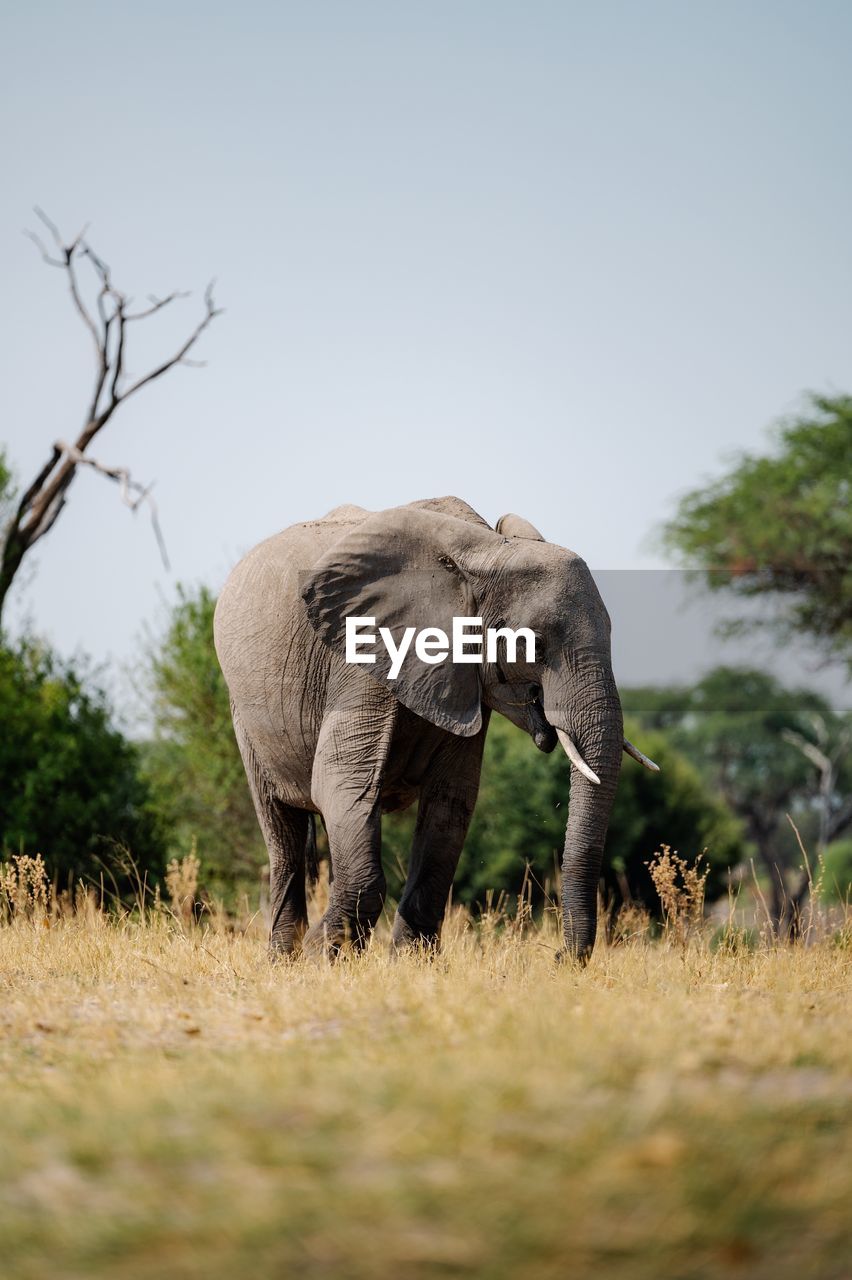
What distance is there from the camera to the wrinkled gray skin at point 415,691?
9.17 m

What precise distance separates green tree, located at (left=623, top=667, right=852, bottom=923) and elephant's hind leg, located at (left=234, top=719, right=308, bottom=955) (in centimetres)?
4327

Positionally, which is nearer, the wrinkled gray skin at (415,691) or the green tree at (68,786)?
the wrinkled gray skin at (415,691)

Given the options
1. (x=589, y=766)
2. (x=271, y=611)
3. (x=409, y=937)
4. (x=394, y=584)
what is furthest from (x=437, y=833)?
(x=271, y=611)

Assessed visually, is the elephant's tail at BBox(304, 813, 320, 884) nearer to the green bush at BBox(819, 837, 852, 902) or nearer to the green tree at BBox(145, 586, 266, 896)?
the green tree at BBox(145, 586, 266, 896)

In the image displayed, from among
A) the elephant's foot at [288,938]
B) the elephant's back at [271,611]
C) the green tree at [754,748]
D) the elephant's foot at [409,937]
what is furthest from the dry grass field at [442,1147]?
the green tree at [754,748]

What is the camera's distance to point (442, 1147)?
15.3 feet

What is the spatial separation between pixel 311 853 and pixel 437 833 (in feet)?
7.31

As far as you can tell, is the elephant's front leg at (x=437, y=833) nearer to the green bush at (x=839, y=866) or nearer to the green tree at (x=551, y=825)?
the green tree at (x=551, y=825)

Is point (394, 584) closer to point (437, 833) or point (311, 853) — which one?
point (437, 833)

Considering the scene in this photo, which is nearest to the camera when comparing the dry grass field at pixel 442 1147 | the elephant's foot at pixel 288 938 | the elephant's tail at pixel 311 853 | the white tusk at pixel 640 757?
the dry grass field at pixel 442 1147

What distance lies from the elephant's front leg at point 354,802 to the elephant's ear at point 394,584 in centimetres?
25

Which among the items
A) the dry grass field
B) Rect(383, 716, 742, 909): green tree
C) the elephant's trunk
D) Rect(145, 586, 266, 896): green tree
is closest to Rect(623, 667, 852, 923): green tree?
Rect(383, 716, 742, 909): green tree

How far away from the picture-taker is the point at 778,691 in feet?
169

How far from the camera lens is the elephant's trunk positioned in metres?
9.11
